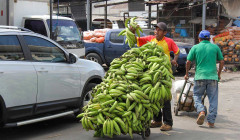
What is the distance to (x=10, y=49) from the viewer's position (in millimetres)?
6184

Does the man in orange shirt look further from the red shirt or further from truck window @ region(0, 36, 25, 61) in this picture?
truck window @ region(0, 36, 25, 61)

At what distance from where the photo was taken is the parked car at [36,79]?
591 cm

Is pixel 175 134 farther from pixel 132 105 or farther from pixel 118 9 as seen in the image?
pixel 118 9

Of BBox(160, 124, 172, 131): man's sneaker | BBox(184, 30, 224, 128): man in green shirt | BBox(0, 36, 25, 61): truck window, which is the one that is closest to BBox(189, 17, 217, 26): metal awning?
BBox(184, 30, 224, 128): man in green shirt

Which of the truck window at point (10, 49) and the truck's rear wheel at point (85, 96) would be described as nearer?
the truck window at point (10, 49)

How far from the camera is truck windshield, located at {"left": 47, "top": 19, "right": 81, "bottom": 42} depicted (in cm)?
1422

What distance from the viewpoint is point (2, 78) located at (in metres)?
5.70

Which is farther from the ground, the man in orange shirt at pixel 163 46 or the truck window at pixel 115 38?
the truck window at pixel 115 38

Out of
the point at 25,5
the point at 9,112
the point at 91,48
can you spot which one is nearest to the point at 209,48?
the point at 9,112

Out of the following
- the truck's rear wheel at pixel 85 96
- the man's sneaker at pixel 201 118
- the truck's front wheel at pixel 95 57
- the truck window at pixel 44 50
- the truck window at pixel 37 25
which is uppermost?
the truck window at pixel 37 25

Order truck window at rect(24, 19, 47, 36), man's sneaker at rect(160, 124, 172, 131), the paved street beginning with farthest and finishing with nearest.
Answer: truck window at rect(24, 19, 47, 36) → man's sneaker at rect(160, 124, 172, 131) → the paved street

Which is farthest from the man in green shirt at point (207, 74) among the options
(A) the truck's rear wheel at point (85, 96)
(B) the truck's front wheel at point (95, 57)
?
(B) the truck's front wheel at point (95, 57)

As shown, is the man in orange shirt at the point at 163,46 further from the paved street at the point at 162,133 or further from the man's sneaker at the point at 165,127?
the paved street at the point at 162,133

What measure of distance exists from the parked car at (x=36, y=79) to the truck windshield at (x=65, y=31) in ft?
22.2
